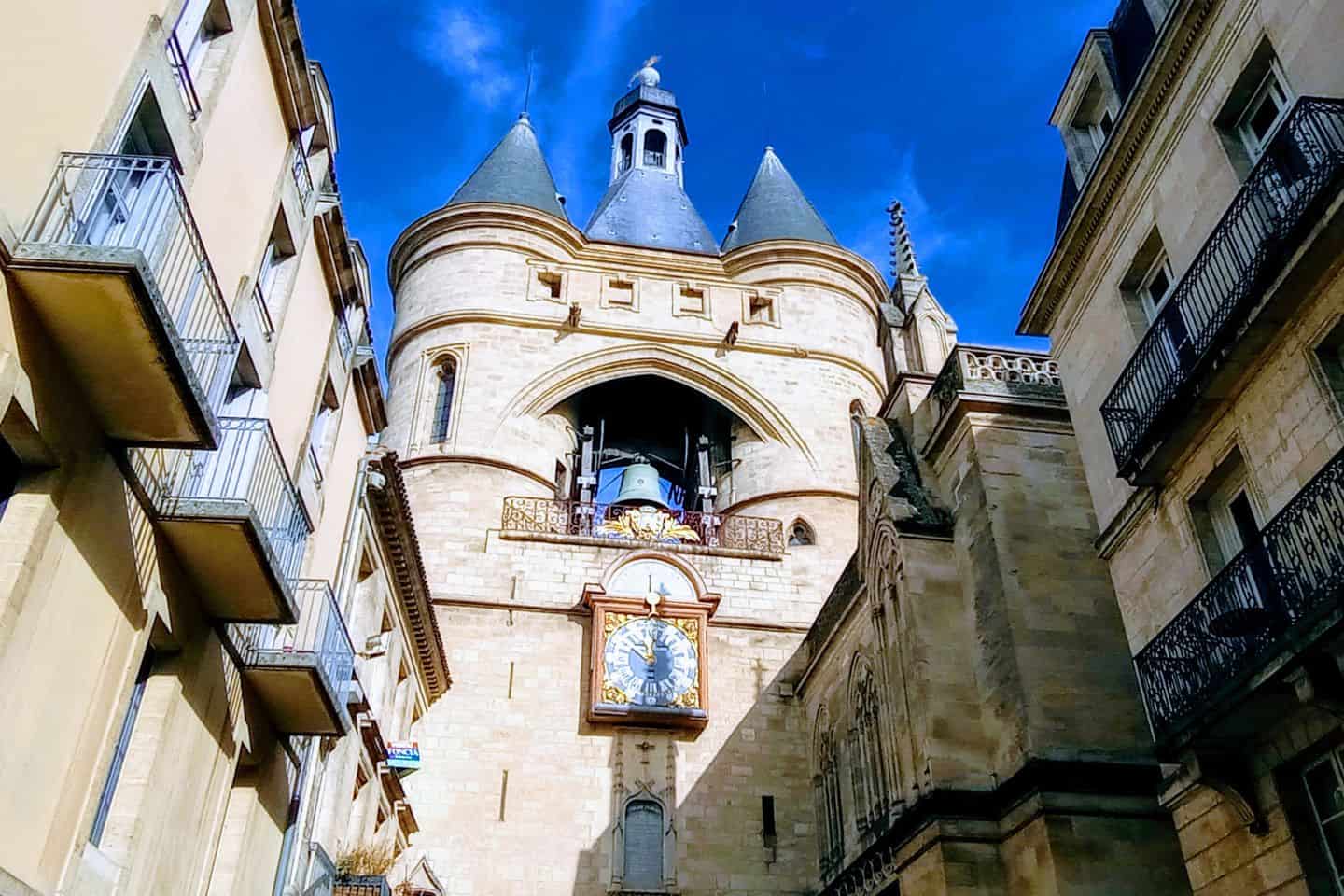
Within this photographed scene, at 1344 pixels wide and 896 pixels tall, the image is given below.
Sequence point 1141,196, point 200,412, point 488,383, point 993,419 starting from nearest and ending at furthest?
1. point 200,412
2. point 1141,196
3. point 993,419
4. point 488,383

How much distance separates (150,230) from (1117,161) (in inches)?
310

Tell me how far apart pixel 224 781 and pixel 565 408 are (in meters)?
16.5

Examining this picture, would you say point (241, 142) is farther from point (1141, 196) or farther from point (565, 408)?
point (565, 408)

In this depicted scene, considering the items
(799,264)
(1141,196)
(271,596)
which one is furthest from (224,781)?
(799,264)

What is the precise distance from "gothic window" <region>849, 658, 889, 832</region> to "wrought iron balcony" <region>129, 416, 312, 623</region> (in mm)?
8285

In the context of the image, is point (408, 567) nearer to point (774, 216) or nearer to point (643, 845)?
point (643, 845)

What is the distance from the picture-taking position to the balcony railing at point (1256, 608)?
642 centimetres

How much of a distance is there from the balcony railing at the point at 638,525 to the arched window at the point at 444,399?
2130 mm

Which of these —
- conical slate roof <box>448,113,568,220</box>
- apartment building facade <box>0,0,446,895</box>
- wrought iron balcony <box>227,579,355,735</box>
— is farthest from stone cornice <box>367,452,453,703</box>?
conical slate roof <box>448,113,568,220</box>

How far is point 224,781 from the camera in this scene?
8.94 meters

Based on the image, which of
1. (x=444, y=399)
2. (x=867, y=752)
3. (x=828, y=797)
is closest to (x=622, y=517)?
(x=444, y=399)

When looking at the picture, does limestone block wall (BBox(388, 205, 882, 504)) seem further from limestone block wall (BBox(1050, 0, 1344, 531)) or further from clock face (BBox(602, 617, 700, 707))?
limestone block wall (BBox(1050, 0, 1344, 531))

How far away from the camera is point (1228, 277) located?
311 inches

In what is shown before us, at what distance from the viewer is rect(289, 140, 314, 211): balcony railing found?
10.1 metres
